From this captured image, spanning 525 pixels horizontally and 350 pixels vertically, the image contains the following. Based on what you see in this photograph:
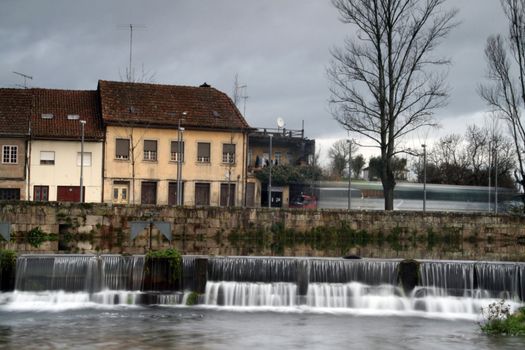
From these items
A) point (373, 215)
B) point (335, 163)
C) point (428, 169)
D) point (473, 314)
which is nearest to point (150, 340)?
point (473, 314)

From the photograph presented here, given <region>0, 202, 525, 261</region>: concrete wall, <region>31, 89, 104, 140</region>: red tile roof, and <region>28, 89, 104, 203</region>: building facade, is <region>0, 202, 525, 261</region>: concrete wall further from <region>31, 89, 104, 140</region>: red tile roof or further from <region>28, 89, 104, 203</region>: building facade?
<region>31, 89, 104, 140</region>: red tile roof

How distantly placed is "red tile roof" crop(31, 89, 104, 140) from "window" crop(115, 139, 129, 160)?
53.3 inches

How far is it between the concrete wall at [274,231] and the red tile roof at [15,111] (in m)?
13.4

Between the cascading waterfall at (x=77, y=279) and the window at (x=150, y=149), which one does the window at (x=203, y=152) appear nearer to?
the window at (x=150, y=149)

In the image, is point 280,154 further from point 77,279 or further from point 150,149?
point 77,279

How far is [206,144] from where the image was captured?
55312 mm

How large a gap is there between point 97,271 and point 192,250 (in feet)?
32.4

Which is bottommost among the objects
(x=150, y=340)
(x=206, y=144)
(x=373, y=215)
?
(x=150, y=340)

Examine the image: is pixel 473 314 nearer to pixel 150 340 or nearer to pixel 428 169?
pixel 150 340

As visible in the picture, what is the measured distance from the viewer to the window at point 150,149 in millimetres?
54219

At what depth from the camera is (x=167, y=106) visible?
183 feet

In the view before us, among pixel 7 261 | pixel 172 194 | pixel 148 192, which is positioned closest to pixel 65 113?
pixel 148 192

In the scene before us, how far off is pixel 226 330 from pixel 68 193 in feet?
112

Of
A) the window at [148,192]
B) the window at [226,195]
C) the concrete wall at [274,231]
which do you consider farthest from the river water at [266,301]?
the window at [226,195]
